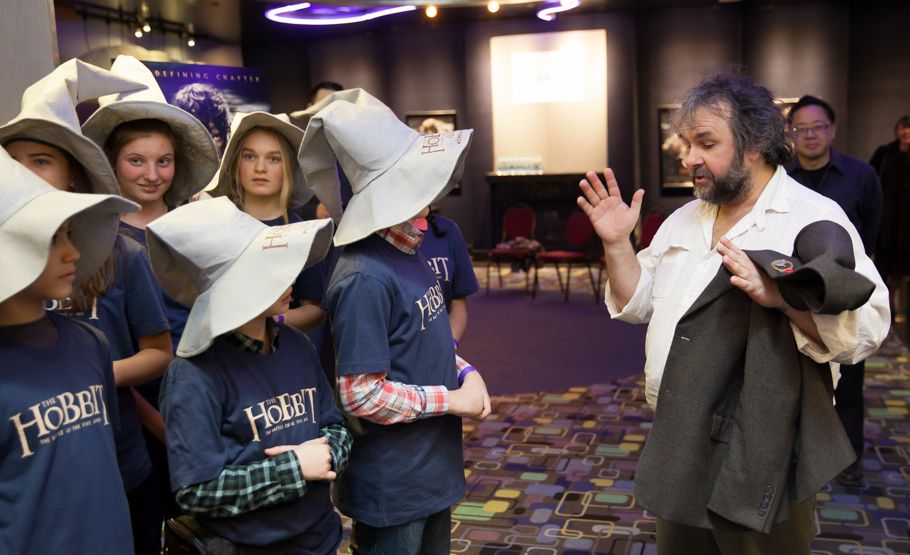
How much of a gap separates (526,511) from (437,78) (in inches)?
403

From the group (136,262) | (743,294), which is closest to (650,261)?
(743,294)

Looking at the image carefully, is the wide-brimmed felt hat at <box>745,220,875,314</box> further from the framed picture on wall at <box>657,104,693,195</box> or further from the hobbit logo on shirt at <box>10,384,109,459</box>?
the framed picture on wall at <box>657,104,693,195</box>

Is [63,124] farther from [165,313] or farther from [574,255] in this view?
[574,255]

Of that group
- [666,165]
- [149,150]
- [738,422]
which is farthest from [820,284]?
[666,165]

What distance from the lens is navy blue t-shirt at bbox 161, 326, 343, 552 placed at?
179cm

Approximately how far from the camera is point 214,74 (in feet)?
23.1

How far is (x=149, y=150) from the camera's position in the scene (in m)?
2.44

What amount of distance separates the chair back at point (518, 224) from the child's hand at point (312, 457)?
367 inches

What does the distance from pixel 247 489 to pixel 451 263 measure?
1.66 metres

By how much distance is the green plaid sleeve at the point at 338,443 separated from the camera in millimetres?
1963

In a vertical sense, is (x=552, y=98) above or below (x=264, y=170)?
above

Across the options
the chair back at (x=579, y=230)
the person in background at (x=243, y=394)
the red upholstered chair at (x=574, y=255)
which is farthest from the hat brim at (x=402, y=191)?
the chair back at (x=579, y=230)

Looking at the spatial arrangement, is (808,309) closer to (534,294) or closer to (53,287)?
(53,287)

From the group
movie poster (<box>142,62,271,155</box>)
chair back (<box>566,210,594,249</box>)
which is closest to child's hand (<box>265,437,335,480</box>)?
movie poster (<box>142,62,271,155</box>)
